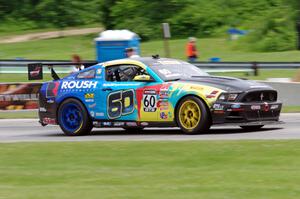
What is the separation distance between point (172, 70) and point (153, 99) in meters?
0.76

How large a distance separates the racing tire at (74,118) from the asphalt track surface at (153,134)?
0.19 meters

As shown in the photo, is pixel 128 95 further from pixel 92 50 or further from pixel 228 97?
pixel 92 50

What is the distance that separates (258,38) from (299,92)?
2448 cm

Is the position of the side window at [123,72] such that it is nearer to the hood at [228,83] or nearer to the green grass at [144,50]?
the hood at [228,83]

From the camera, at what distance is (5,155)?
1164 cm

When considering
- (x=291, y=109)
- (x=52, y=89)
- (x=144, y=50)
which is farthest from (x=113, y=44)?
(x=144, y=50)

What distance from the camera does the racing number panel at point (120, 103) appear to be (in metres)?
14.4

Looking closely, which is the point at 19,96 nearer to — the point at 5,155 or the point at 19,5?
the point at 5,155

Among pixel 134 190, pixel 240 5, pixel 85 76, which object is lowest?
pixel 134 190

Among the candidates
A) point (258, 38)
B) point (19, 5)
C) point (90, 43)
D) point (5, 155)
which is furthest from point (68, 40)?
point (5, 155)

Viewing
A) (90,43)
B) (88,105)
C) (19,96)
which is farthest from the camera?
(90,43)

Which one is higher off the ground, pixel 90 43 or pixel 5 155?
pixel 90 43

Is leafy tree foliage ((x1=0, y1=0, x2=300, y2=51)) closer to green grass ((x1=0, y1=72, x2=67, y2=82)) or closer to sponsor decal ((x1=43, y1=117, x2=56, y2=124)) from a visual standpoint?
green grass ((x1=0, y1=72, x2=67, y2=82))

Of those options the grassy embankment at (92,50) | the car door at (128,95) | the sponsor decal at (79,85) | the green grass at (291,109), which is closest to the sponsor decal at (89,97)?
the sponsor decal at (79,85)
